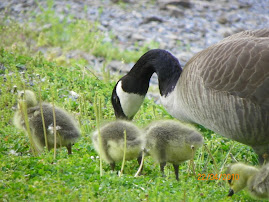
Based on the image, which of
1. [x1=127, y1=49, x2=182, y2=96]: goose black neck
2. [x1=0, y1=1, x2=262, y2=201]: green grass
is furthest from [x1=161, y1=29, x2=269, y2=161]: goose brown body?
[x1=127, y1=49, x2=182, y2=96]: goose black neck

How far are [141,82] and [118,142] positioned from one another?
1837mm

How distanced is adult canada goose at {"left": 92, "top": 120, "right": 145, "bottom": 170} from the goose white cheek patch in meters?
1.35

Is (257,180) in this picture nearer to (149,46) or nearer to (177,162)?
(177,162)

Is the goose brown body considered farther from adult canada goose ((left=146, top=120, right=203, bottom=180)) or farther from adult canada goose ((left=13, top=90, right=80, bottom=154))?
adult canada goose ((left=13, top=90, right=80, bottom=154))

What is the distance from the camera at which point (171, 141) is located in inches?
152

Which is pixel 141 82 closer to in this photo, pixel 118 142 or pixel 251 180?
pixel 118 142

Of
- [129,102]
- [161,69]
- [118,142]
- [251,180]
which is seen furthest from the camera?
[161,69]

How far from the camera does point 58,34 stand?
36.7 feet

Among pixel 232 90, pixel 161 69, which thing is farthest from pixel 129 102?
pixel 232 90

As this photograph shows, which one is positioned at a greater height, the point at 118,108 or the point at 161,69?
the point at 161,69

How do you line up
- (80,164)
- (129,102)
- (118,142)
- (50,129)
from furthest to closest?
(129,102) → (50,129) → (80,164) → (118,142)

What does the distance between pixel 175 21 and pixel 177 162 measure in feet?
31.9

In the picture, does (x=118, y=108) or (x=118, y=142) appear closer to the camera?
(x=118, y=142)

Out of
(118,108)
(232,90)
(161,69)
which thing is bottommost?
(118,108)
